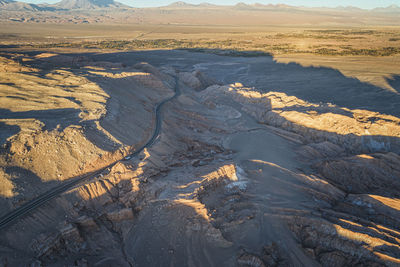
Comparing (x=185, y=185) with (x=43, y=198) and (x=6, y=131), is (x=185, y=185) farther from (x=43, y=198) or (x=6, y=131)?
(x=6, y=131)

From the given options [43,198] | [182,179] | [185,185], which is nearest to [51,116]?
Result: [43,198]

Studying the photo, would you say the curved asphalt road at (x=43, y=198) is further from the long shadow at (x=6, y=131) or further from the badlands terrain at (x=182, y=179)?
the long shadow at (x=6, y=131)

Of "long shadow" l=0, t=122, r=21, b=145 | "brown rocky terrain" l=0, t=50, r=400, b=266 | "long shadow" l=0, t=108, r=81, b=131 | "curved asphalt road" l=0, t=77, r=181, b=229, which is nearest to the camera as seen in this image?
"brown rocky terrain" l=0, t=50, r=400, b=266

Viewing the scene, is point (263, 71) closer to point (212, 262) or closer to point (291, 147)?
point (291, 147)

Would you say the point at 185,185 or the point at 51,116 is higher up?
the point at 51,116

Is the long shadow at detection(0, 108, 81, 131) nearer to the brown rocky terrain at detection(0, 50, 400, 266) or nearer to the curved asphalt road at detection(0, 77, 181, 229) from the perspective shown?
the brown rocky terrain at detection(0, 50, 400, 266)

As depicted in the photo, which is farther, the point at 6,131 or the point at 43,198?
the point at 6,131

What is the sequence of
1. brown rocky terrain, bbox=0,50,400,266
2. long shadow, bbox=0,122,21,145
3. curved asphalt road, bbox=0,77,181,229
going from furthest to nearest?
long shadow, bbox=0,122,21,145 → curved asphalt road, bbox=0,77,181,229 → brown rocky terrain, bbox=0,50,400,266

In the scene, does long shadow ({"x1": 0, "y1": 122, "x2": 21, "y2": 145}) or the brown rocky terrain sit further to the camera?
long shadow ({"x1": 0, "y1": 122, "x2": 21, "y2": 145})

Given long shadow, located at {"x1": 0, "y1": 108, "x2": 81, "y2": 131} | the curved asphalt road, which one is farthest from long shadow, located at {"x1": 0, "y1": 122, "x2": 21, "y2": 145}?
Result: the curved asphalt road

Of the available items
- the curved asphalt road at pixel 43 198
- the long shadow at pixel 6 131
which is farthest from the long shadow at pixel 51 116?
the curved asphalt road at pixel 43 198
